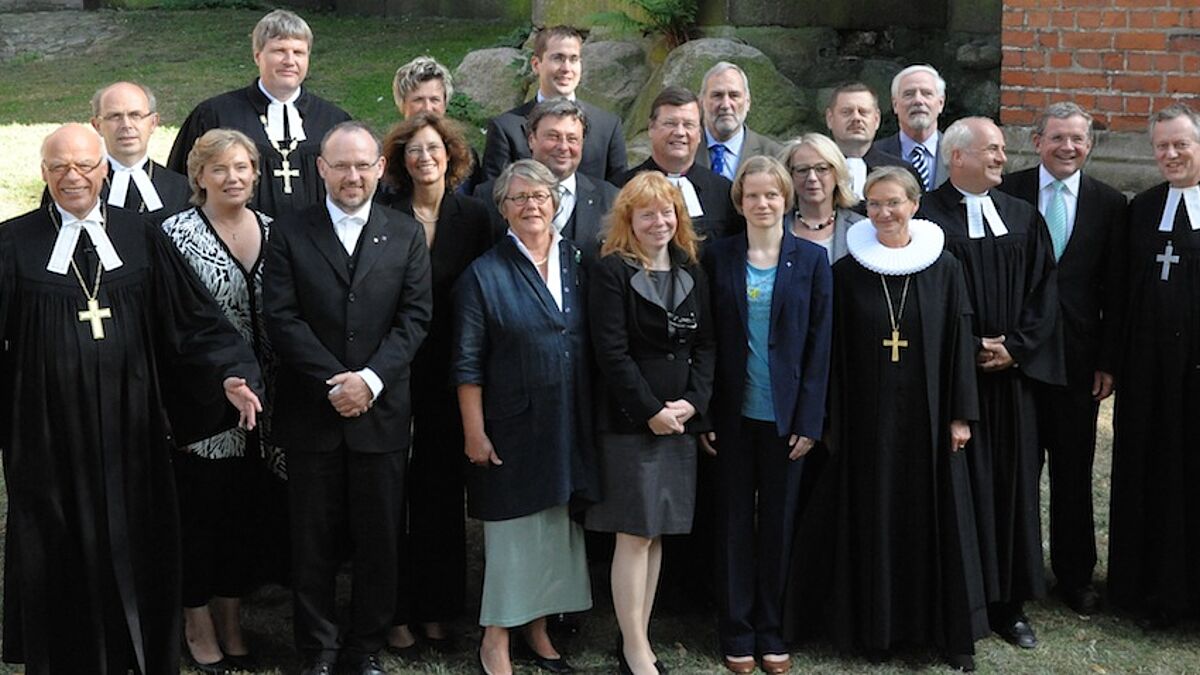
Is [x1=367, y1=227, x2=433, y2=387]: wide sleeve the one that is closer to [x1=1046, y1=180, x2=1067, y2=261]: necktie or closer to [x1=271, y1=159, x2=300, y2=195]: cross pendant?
[x1=271, y1=159, x2=300, y2=195]: cross pendant

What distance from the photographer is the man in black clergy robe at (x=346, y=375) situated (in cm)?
520

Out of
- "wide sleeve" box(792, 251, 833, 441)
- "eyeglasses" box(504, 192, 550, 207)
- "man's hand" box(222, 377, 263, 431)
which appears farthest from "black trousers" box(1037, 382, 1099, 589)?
"man's hand" box(222, 377, 263, 431)

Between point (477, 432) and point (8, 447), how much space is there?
1.58 meters

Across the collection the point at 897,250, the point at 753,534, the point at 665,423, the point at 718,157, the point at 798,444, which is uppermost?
the point at 718,157

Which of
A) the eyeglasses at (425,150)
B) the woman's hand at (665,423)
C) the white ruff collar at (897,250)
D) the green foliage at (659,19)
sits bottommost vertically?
the woman's hand at (665,423)

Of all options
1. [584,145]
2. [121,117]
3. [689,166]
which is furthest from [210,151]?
[689,166]

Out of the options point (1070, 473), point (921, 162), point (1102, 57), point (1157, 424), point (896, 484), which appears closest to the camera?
point (896, 484)

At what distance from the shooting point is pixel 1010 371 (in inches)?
228

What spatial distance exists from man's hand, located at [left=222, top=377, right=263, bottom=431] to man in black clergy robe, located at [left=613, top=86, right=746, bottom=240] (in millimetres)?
1762

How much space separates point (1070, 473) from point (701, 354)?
1724 mm

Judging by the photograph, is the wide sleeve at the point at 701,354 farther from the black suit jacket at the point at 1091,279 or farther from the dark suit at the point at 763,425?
the black suit jacket at the point at 1091,279

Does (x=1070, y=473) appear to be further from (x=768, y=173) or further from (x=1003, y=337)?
(x=768, y=173)

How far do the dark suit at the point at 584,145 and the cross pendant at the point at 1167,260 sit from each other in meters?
2.21

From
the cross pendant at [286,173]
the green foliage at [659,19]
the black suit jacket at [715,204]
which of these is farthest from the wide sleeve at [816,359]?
the green foliage at [659,19]
